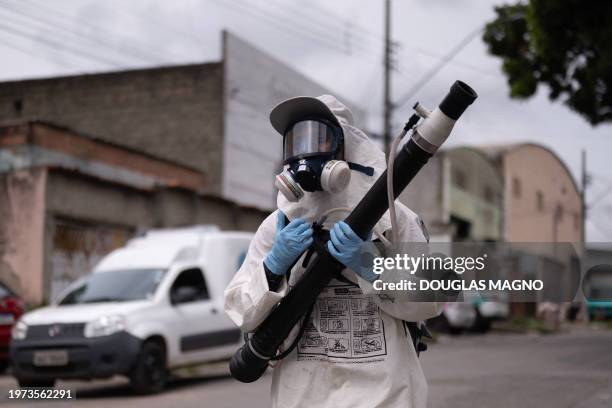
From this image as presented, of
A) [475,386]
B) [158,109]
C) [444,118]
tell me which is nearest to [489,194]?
[158,109]

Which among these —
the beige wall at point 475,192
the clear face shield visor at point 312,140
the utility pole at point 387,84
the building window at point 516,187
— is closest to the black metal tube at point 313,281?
the clear face shield visor at point 312,140

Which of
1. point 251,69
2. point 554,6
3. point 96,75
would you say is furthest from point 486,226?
point 554,6

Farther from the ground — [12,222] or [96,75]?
[96,75]

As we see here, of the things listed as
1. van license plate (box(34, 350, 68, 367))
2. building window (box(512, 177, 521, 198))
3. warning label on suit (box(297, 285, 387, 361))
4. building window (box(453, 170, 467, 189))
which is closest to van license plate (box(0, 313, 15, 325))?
van license plate (box(34, 350, 68, 367))

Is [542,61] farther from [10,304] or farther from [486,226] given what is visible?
[486,226]

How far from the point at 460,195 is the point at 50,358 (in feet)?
106

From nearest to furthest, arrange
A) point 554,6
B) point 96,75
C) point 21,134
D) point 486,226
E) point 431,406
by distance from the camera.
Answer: point 431,406, point 554,6, point 21,134, point 96,75, point 486,226

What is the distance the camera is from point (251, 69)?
30.1 meters

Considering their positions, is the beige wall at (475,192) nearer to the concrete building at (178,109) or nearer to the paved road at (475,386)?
the concrete building at (178,109)

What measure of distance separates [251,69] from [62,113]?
7.02 meters

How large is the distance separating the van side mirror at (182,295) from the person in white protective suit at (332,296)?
26.3ft

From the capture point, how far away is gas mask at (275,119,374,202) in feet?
10.4

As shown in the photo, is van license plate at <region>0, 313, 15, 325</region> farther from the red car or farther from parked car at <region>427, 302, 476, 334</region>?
parked car at <region>427, 302, 476, 334</region>

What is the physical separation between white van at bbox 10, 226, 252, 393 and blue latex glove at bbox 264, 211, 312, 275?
7216mm
